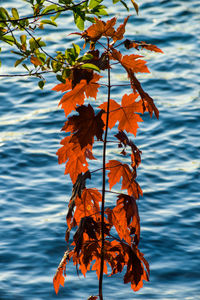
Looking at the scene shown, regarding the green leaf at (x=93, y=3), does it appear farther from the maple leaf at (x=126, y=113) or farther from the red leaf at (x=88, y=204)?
the red leaf at (x=88, y=204)

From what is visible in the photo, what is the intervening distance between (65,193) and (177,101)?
1966mm

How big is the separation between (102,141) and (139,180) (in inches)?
103

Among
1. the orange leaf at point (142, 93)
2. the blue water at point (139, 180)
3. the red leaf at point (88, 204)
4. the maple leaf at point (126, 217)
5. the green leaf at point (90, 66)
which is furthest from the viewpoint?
the blue water at point (139, 180)

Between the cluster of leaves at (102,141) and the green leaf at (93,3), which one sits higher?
the green leaf at (93,3)

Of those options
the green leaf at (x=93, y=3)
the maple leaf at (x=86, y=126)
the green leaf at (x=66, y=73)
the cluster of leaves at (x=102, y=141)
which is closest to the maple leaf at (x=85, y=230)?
the cluster of leaves at (x=102, y=141)

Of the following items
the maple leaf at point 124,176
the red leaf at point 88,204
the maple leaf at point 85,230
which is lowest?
the maple leaf at point 85,230

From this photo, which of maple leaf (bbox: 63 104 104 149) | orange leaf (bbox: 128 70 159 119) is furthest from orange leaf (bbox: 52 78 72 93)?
orange leaf (bbox: 128 70 159 119)

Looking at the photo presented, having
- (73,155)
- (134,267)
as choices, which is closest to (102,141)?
(73,155)

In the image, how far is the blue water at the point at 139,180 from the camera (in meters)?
3.21

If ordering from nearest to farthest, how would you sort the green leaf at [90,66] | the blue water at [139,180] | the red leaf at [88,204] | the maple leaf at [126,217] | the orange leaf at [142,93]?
the green leaf at [90,66], the orange leaf at [142,93], the maple leaf at [126,217], the red leaf at [88,204], the blue water at [139,180]

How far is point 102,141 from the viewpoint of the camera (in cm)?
184

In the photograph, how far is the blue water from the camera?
3.21 m

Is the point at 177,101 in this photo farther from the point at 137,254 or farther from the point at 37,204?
the point at 137,254

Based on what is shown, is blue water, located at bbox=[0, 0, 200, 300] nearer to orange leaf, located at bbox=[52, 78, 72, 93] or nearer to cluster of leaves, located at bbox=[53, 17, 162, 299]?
cluster of leaves, located at bbox=[53, 17, 162, 299]
